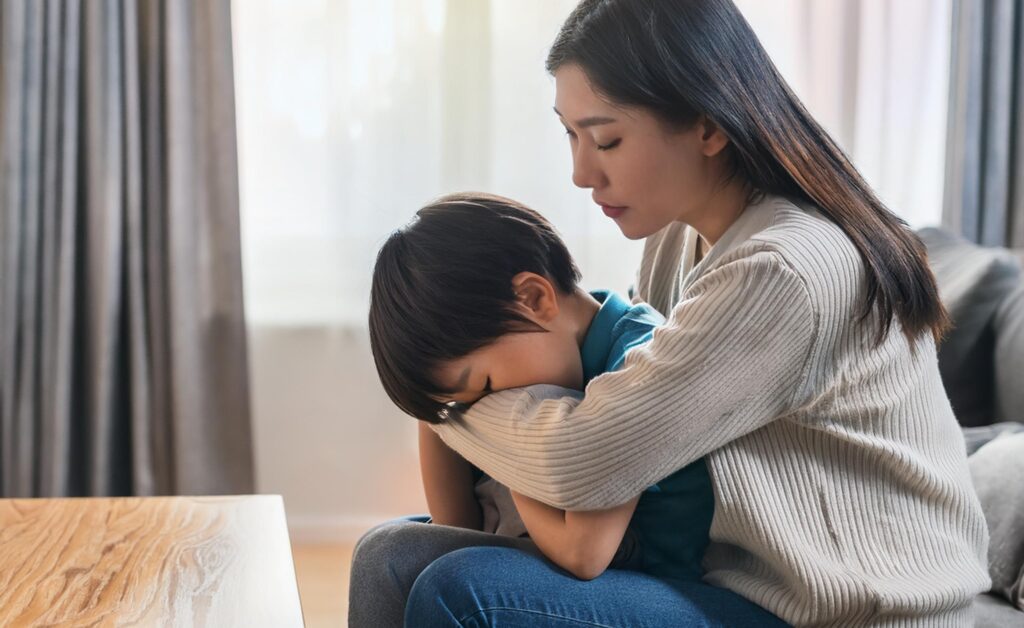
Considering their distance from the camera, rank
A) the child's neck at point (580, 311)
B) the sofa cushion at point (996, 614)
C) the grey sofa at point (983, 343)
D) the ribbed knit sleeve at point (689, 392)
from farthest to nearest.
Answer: the grey sofa at point (983, 343), the sofa cushion at point (996, 614), the child's neck at point (580, 311), the ribbed knit sleeve at point (689, 392)

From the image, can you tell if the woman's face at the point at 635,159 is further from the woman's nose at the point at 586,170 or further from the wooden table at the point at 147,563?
the wooden table at the point at 147,563

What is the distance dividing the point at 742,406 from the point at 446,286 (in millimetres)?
319

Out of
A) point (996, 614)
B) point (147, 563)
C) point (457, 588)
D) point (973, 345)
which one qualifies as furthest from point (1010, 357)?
point (147, 563)

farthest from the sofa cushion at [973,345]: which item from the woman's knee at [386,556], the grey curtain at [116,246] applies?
the grey curtain at [116,246]

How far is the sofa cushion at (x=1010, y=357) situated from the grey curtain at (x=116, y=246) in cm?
178

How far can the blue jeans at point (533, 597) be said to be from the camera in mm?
1068

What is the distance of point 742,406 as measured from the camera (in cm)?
107

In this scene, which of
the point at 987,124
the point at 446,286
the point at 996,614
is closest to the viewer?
the point at 446,286

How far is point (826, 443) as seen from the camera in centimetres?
113

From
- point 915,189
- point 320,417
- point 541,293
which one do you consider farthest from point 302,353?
point 541,293

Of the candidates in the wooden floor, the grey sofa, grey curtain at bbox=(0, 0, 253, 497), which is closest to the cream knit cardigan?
the grey sofa

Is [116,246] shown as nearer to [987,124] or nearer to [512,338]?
[512,338]

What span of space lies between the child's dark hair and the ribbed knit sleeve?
0.44 feet

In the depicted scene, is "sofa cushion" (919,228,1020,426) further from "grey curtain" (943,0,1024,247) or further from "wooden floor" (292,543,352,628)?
"wooden floor" (292,543,352,628)
